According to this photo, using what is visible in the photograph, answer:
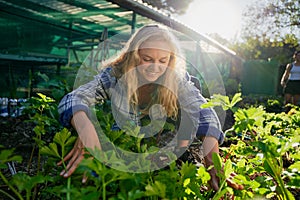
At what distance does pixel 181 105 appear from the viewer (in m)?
1.62

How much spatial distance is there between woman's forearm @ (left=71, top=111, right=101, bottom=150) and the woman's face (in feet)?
1.62

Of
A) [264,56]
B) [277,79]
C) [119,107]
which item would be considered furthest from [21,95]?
[264,56]

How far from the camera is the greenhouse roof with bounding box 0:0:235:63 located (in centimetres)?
616

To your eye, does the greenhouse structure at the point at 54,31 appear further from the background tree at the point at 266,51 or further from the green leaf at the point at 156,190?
the background tree at the point at 266,51

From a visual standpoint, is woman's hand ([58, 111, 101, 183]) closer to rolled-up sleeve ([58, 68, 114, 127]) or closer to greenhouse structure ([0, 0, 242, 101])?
rolled-up sleeve ([58, 68, 114, 127])

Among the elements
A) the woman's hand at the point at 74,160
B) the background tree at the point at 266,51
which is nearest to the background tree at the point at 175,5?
the background tree at the point at 266,51

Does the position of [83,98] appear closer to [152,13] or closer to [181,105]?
[181,105]

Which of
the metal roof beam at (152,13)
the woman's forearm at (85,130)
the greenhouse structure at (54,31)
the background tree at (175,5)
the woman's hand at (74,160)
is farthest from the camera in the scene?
the background tree at (175,5)

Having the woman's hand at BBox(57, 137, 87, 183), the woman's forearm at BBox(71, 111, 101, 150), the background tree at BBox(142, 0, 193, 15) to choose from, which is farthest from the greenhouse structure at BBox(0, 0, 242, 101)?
the background tree at BBox(142, 0, 193, 15)

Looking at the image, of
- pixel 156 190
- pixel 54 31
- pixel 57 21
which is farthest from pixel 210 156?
pixel 57 21

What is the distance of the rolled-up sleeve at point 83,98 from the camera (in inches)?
47.2

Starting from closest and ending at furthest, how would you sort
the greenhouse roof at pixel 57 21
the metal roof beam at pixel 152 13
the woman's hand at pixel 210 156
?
the woman's hand at pixel 210 156 < the metal roof beam at pixel 152 13 < the greenhouse roof at pixel 57 21

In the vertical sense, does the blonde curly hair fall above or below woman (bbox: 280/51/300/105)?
above

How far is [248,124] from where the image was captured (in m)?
0.86
